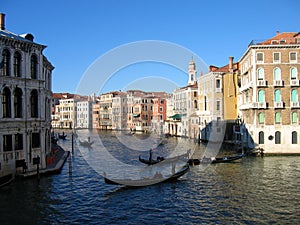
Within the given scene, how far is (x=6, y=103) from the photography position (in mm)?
16453

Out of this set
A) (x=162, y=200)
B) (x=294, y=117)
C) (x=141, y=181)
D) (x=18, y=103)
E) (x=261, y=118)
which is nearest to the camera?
(x=162, y=200)

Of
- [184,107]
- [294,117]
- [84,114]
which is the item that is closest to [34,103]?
[294,117]

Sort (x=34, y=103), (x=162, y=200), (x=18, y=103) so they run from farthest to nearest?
(x=34, y=103) → (x=18, y=103) → (x=162, y=200)

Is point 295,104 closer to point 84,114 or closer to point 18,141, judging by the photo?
point 18,141

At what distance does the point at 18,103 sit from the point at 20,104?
0.11 meters

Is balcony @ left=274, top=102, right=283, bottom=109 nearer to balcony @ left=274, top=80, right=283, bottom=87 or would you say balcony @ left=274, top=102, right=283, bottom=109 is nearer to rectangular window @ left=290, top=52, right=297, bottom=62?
balcony @ left=274, top=80, right=283, bottom=87

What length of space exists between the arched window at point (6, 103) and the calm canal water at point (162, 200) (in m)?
3.37

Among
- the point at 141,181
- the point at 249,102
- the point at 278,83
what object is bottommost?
the point at 141,181

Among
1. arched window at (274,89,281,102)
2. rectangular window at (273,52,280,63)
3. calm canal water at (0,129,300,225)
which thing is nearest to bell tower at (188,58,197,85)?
rectangular window at (273,52,280,63)

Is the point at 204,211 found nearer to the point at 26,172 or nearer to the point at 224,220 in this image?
the point at 224,220

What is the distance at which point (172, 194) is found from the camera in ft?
49.7

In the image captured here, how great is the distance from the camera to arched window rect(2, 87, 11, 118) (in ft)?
53.4

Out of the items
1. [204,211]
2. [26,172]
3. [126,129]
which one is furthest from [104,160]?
[126,129]

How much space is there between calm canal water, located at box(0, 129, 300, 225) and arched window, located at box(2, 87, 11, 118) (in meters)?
3.37
